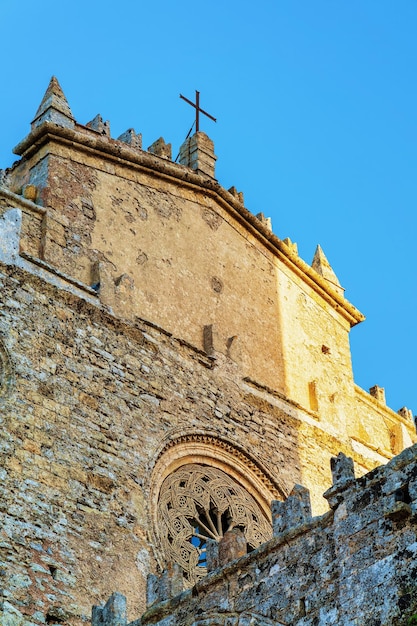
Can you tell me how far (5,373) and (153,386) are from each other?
7.58ft

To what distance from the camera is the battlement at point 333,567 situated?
9.27m

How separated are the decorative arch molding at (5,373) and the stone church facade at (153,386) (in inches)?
0.8

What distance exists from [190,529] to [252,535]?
3.22ft

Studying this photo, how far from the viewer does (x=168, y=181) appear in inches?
719

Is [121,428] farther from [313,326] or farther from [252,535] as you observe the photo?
[313,326]

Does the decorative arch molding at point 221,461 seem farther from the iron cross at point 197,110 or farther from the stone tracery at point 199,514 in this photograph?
the iron cross at point 197,110

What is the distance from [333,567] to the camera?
977cm

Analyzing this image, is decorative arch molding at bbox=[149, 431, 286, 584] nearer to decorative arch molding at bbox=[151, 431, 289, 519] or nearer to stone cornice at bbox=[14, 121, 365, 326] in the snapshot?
decorative arch molding at bbox=[151, 431, 289, 519]

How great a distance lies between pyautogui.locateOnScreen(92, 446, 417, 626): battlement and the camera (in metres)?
9.27

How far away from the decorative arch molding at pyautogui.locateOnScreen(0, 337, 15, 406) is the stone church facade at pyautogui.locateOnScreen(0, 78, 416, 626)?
21 millimetres

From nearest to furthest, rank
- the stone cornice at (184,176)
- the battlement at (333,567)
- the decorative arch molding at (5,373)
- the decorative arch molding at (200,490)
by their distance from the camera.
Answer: the battlement at (333,567)
the decorative arch molding at (5,373)
the decorative arch molding at (200,490)
the stone cornice at (184,176)

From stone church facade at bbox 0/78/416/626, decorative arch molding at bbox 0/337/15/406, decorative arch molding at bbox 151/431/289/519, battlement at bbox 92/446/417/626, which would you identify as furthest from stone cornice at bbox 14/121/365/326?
battlement at bbox 92/446/417/626

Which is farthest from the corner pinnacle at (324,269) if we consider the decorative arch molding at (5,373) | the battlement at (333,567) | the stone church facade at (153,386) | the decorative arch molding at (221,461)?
the battlement at (333,567)

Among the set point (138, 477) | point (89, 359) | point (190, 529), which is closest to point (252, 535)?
point (190, 529)
